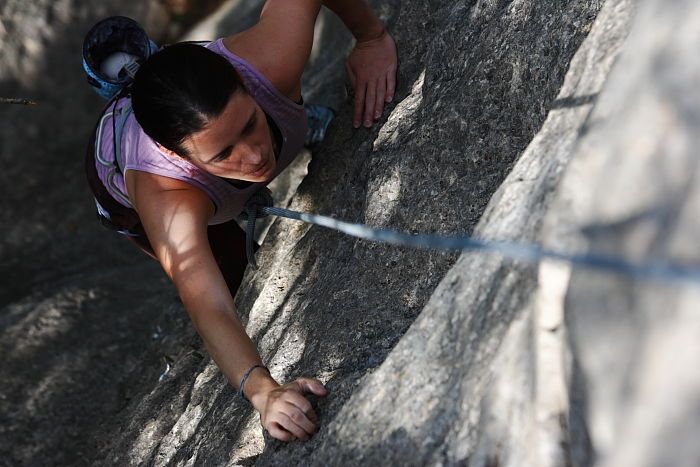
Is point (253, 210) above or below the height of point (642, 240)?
below

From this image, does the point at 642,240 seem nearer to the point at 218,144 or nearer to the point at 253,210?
the point at 218,144

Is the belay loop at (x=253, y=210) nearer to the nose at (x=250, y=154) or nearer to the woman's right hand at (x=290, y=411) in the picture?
the nose at (x=250, y=154)

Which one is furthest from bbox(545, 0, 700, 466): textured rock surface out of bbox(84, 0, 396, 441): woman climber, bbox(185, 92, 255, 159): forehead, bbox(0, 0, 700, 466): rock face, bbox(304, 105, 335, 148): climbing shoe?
bbox(304, 105, 335, 148): climbing shoe

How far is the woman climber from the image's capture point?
5.43 feet

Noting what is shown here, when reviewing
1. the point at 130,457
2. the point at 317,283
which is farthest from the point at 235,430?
the point at 130,457

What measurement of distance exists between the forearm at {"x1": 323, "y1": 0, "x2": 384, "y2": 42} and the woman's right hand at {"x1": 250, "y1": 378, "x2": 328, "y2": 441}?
1.09 meters

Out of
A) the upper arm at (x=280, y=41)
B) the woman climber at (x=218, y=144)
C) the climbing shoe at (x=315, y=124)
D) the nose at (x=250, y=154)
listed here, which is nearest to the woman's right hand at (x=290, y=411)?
the woman climber at (x=218, y=144)

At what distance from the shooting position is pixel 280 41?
204 centimetres

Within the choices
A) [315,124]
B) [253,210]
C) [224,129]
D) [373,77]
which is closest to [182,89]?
[224,129]

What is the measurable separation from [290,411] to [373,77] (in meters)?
1.06

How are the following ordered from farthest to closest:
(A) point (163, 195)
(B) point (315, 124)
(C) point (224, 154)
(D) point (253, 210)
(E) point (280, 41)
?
(B) point (315, 124) → (D) point (253, 210) → (E) point (280, 41) → (A) point (163, 195) → (C) point (224, 154)

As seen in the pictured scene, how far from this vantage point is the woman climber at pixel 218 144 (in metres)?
1.65

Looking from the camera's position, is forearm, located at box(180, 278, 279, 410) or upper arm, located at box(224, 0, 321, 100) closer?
forearm, located at box(180, 278, 279, 410)

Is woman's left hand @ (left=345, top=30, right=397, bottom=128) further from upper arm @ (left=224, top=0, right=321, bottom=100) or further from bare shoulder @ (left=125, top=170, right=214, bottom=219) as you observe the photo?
→ bare shoulder @ (left=125, top=170, right=214, bottom=219)
